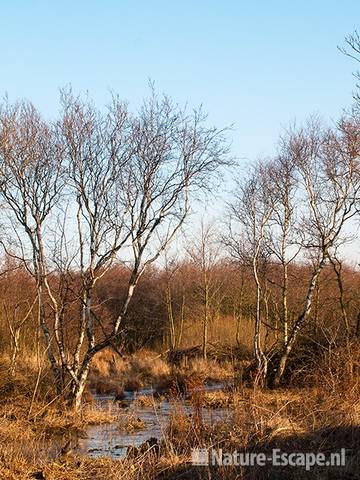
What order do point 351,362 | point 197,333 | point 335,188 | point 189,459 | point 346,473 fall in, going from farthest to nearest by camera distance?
point 197,333
point 335,188
point 351,362
point 189,459
point 346,473

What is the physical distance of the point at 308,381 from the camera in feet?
52.2

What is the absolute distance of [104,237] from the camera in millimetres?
15328

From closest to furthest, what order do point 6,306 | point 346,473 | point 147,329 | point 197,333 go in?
point 346,473, point 6,306, point 197,333, point 147,329

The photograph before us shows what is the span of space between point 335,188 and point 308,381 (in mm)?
6871

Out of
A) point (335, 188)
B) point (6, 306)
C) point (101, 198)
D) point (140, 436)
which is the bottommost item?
point (140, 436)

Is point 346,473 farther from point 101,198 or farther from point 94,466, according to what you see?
point 101,198

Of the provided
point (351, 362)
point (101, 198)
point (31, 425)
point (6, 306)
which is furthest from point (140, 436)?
point (6, 306)

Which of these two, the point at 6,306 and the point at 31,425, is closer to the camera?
the point at 31,425

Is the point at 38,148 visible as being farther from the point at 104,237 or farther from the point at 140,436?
the point at 140,436

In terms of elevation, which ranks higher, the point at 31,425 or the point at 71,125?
the point at 71,125

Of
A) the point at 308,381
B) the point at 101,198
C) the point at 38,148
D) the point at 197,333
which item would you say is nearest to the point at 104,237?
the point at 101,198

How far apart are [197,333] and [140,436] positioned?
58.5 feet

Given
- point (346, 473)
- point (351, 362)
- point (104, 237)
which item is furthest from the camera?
point (104, 237)

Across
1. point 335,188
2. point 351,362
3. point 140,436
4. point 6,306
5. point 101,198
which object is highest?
point 335,188
